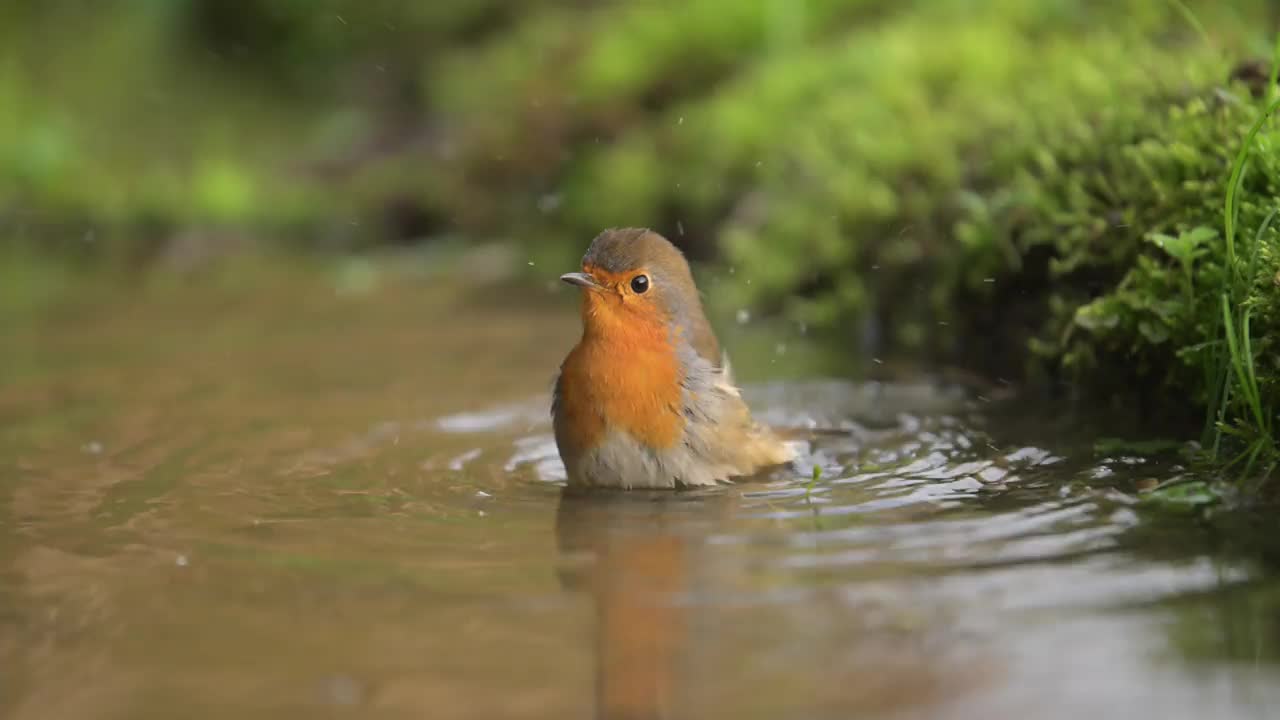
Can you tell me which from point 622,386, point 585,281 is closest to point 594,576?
point 622,386

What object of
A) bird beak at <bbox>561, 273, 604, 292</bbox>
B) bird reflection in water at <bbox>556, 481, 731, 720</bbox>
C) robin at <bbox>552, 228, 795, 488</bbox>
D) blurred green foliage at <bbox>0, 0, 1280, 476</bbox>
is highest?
blurred green foliage at <bbox>0, 0, 1280, 476</bbox>

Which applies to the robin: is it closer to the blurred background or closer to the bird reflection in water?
the bird reflection in water

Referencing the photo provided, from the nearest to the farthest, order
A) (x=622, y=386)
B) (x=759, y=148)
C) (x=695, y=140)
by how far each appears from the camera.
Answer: (x=622, y=386), (x=759, y=148), (x=695, y=140)

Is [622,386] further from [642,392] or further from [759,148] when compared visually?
[759,148]

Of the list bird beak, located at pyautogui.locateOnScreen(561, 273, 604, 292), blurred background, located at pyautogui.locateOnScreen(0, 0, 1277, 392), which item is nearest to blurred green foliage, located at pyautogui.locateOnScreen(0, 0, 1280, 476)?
blurred background, located at pyautogui.locateOnScreen(0, 0, 1277, 392)

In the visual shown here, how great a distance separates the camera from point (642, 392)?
434 centimetres

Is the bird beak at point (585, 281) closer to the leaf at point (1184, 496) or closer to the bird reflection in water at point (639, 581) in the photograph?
the bird reflection in water at point (639, 581)

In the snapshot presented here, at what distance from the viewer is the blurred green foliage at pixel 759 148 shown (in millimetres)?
4871

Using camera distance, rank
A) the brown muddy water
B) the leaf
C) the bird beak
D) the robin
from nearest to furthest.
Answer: the brown muddy water
the leaf
the robin
the bird beak

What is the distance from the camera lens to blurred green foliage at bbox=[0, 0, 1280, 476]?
4.87 m

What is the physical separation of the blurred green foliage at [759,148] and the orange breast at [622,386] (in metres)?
1.59

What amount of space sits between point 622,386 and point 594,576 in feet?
3.85

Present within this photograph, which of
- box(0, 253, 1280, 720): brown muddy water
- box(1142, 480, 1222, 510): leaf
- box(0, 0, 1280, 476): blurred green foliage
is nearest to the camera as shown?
box(0, 253, 1280, 720): brown muddy water

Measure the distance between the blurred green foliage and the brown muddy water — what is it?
2.38 ft
